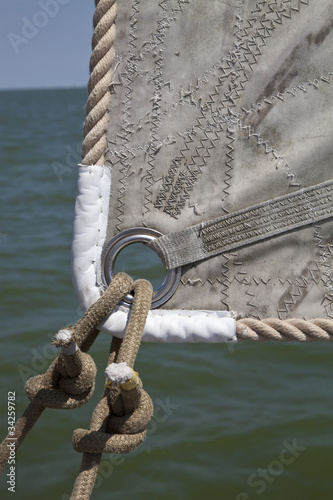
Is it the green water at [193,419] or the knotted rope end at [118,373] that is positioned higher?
Result: the green water at [193,419]

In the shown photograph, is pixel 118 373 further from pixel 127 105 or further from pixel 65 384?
pixel 127 105

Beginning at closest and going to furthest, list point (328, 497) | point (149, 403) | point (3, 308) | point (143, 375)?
point (149, 403), point (328, 497), point (143, 375), point (3, 308)

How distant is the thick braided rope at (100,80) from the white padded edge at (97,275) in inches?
1.6

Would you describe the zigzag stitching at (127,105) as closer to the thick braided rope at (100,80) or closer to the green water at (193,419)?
the thick braided rope at (100,80)

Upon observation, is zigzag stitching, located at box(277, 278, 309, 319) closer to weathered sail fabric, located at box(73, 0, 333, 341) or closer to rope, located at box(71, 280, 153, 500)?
weathered sail fabric, located at box(73, 0, 333, 341)

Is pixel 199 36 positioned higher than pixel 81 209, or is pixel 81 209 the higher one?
pixel 199 36

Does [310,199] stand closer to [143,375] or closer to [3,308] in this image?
[143,375]

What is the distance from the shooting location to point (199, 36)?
1385mm

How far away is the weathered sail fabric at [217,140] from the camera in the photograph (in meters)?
1.38

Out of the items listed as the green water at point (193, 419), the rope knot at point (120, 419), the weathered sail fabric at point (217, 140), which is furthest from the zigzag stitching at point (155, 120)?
the green water at point (193, 419)

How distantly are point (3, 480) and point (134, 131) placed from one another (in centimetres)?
224

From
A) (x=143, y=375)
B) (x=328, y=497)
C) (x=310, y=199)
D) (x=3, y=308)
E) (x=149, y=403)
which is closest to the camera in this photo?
(x=149, y=403)

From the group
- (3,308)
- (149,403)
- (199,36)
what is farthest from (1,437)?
(199,36)

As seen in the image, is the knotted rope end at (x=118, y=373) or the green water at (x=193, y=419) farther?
the green water at (x=193, y=419)
